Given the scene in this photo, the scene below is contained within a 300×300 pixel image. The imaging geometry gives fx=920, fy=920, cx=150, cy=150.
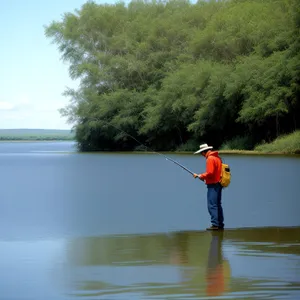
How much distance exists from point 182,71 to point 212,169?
51983mm

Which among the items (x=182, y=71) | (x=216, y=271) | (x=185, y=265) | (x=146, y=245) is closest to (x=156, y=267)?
(x=185, y=265)

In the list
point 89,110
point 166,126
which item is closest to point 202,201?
point 166,126

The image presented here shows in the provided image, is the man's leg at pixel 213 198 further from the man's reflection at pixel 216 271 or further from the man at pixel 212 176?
the man's reflection at pixel 216 271

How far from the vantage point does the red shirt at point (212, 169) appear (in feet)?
42.8

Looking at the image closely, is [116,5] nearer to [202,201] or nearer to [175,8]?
[175,8]

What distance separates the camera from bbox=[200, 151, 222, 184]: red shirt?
1304 cm

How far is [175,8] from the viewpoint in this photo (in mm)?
75250

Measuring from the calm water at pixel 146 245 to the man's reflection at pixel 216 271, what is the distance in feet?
0.03

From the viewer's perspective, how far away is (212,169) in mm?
13047

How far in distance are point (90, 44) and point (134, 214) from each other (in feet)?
186

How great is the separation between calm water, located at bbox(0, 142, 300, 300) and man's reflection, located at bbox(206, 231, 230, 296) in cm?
1

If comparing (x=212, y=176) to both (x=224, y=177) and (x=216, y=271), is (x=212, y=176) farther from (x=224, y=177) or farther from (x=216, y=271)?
Result: (x=216, y=271)

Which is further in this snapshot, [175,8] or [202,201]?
[175,8]

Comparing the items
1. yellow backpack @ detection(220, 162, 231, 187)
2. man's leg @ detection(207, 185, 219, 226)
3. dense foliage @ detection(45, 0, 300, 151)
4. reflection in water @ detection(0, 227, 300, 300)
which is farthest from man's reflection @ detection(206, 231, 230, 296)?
dense foliage @ detection(45, 0, 300, 151)
